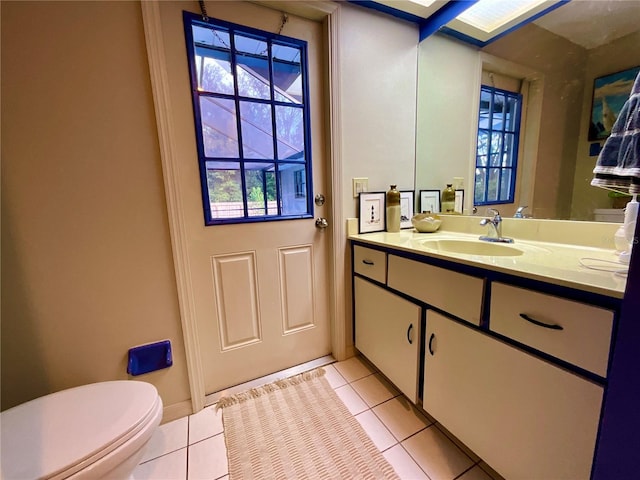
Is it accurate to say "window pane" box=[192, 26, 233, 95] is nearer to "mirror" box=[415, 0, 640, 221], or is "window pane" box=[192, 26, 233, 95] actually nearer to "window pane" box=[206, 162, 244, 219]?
"window pane" box=[206, 162, 244, 219]

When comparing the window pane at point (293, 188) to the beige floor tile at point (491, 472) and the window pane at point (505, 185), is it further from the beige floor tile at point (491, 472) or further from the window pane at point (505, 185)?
the beige floor tile at point (491, 472)

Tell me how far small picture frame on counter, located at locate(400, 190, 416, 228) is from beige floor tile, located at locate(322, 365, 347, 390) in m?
1.02

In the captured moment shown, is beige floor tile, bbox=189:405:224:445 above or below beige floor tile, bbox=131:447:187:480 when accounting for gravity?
below

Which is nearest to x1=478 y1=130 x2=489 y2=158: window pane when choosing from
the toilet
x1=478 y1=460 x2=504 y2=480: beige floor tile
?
x1=478 y1=460 x2=504 y2=480: beige floor tile

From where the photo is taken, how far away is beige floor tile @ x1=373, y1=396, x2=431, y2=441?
1.12m

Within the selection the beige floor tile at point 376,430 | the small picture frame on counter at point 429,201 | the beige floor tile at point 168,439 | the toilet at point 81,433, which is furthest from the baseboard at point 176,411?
the small picture frame on counter at point 429,201

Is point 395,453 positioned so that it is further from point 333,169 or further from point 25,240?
point 25,240

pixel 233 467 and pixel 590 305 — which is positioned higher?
pixel 590 305

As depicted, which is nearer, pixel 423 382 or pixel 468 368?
pixel 468 368

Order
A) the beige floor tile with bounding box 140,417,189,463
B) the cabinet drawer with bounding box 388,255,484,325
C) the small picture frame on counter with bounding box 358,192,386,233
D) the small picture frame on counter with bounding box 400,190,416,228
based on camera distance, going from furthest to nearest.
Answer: the small picture frame on counter with bounding box 400,190,416,228 < the small picture frame on counter with bounding box 358,192,386,233 < the beige floor tile with bounding box 140,417,189,463 < the cabinet drawer with bounding box 388,255,484,325

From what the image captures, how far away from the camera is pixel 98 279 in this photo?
1.02m

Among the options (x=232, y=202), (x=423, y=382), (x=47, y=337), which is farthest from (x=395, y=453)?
(x=47, y=337)

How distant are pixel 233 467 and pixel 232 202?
115 cm

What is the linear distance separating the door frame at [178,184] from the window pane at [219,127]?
0.50ft
